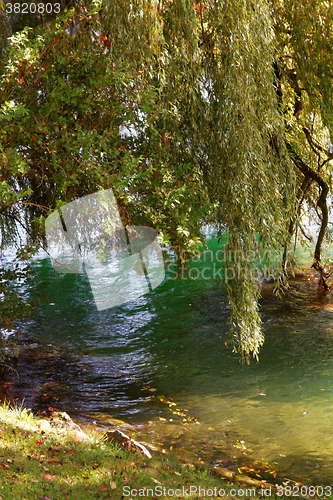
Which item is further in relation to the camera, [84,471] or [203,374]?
[203,374]

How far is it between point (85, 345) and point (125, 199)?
12.6 feet

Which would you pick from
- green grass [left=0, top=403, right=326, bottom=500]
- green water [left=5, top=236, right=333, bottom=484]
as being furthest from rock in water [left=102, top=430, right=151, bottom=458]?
green water [left=5, top=236, right=333, bottom=484]

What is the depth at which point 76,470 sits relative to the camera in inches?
147

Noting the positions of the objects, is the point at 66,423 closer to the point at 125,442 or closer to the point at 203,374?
the point at 125,442

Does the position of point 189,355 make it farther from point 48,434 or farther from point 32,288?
point 32,288

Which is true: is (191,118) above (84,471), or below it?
Result: above

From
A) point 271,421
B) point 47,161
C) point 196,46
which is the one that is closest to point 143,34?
point 196,46

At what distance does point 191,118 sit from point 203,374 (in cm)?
385

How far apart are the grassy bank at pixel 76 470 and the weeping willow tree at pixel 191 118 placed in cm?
159

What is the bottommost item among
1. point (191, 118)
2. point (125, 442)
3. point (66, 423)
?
point (125, 442)

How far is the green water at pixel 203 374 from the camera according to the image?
5.03 meters

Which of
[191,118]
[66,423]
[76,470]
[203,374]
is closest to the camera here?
[76,470]

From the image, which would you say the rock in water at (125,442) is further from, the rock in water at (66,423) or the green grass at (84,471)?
the rock in water at (66,423)

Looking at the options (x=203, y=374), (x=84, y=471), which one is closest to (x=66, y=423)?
(x=84, y=471)
